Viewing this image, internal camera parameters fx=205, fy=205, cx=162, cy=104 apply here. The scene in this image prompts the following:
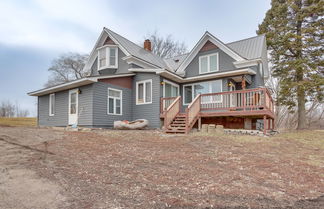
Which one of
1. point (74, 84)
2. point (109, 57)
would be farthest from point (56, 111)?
point (109, 57)

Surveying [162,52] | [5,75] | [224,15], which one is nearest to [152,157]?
[224,15]

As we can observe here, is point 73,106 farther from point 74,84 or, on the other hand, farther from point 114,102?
point 114,102

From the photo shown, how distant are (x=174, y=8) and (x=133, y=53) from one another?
6613 millimetres

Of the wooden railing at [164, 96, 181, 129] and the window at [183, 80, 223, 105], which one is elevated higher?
the window at [183, 80, 223, 105]

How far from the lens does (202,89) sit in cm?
Result: 1343

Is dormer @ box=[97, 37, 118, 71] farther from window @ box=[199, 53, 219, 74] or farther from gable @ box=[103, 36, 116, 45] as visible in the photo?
window @ box=[199, 53, 219, 74]

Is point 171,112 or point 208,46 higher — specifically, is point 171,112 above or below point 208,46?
below

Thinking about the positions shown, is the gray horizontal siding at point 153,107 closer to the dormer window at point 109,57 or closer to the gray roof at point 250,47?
the dormer window at point 109,57

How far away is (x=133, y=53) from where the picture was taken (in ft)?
44.9

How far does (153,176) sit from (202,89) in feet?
32.8

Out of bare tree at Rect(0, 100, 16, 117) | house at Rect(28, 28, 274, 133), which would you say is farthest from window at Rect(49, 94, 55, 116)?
bare tree at Rect(0, 100, 16, 117)

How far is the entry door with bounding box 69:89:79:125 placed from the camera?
1175cm

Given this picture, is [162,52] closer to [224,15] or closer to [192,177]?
[224,15]

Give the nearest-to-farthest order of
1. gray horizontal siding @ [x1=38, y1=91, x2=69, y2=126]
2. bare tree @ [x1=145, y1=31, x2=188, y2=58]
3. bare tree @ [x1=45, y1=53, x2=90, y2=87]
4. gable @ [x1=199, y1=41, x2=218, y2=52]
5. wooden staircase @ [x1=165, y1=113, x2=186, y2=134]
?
wooden staircase @ [x1=165, y1=113, x2=186, y2=134]
gray horizontal siding @ [x1=38, y1=91, x2=69, y2=126]
gable @ [x1=199, y1=41, x2=218, y2=52]
bare tree @ [x1=145, y1=31, x2=188, y2=58]
bare tree @ [x1=45, y1=53, x2=90, y2=87]
